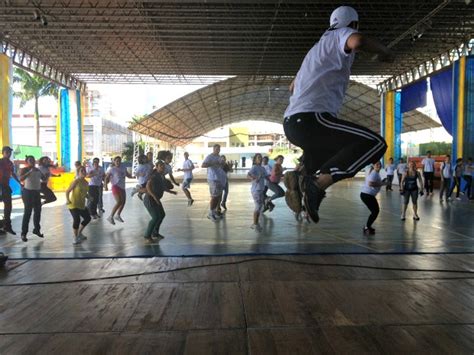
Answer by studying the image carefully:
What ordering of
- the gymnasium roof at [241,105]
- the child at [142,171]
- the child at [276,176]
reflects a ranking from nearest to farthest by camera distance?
1. the child at [142,171]
2. the child at [276,176]
3. the gymnasium roof at [241,105]

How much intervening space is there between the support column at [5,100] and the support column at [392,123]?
18.1 metres

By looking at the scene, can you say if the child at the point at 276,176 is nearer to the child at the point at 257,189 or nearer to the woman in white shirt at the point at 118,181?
the child at the point at 257,189

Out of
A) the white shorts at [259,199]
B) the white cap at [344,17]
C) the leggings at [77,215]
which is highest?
the white cap at [344,17]

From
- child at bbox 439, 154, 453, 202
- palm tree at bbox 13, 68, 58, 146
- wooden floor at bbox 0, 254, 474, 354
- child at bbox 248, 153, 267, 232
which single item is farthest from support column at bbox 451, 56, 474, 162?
palm tree at bbox 13, 68, 58, 146

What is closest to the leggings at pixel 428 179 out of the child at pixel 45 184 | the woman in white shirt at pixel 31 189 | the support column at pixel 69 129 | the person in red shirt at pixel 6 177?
the child at pixel 45 184

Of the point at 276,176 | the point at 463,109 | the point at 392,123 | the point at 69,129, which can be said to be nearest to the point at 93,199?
the point at 276,176

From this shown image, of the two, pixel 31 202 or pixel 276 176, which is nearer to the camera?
pixel 31 202

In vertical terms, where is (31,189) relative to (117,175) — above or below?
below

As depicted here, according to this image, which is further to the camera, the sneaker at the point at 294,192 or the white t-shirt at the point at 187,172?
the white t-shirt at the point at 187,172

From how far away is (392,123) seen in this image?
24609 mm

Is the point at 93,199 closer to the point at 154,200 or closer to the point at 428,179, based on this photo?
the point at 154,200

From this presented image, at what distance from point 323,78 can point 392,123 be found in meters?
23.1

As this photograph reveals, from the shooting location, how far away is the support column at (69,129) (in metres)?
22.0

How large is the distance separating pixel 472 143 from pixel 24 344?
16.3 meters
